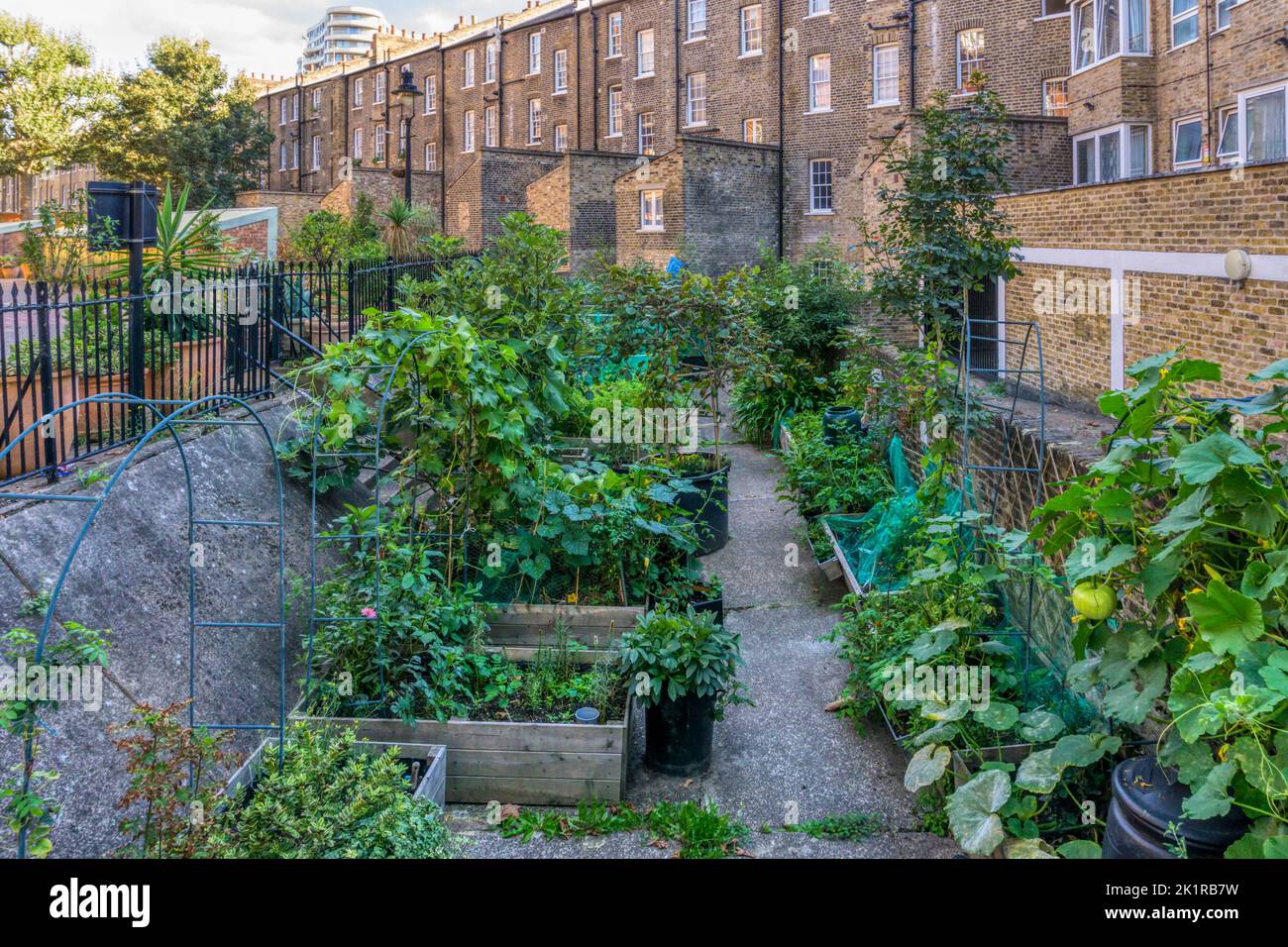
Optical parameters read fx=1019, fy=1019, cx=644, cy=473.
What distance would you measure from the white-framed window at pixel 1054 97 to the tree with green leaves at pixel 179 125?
3112 centimetres

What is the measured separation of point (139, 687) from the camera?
216 inches

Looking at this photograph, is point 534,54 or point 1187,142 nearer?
point 1187,142

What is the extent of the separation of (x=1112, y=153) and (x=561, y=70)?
25692 mm

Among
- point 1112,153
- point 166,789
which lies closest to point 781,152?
point 1112,153

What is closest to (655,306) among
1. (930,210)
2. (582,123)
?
(930,210)

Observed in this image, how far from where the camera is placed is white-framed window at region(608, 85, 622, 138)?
39312mm

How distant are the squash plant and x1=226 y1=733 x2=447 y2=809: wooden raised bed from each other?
3.20 meters

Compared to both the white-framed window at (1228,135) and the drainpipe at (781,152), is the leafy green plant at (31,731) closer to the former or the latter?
the white-framed window at (1228,135)

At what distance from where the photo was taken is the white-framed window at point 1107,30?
68.2ft

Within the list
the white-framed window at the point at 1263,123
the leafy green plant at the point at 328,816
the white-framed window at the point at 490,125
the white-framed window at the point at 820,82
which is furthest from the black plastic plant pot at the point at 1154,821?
the white-framed window at the point at 490,125

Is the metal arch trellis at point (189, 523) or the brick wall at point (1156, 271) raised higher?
the brick wall at point (1156, 271)

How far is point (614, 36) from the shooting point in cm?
3909

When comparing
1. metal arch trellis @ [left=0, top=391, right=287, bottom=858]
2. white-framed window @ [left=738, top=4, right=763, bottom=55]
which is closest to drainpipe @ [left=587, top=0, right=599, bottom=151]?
white-framed window @ [left=738, top=4, right=763, bottom=55]
